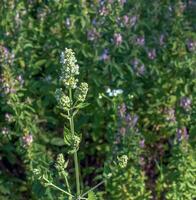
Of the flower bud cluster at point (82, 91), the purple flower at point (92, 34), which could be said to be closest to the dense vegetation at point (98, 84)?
the purple flower at point (92, 34)

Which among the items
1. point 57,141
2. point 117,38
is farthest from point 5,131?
point 117,38

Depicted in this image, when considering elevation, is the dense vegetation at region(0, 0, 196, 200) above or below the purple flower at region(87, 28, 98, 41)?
below

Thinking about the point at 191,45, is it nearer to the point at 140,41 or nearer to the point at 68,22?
the point at 140,41

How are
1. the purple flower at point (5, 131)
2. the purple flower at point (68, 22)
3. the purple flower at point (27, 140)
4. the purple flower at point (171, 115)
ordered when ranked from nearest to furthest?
the purple flower at point (27, 140) < the purple flower at point (5, 131) < the purple flower at point (171, 115) < the purple flower at point (68, 22)

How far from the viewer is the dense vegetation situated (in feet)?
13.7

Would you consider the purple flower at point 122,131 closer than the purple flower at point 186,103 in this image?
Yes

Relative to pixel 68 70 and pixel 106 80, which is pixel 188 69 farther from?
→ pixel 68 70

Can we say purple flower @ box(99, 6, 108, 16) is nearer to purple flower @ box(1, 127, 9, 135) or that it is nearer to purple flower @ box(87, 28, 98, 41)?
purple flower @ box(87, 28, 98, 41)

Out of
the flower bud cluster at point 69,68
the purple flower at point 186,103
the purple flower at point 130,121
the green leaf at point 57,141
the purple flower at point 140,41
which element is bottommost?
the green leaf at point 57,141

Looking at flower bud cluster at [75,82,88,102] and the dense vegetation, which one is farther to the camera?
the dense vegetation

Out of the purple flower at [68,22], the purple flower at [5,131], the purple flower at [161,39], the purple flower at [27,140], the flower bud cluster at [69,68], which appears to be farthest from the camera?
the purple flower at [161,39]

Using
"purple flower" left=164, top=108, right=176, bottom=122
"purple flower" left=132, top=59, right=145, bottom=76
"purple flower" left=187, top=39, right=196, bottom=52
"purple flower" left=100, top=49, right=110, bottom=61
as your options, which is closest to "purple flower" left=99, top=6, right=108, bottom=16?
"purple flower" left=100, top=49, right=110, bottom=61

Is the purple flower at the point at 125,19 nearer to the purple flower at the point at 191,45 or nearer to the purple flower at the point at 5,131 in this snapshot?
the purple flower at the point at 191,45

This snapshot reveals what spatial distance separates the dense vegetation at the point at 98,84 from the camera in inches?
164
